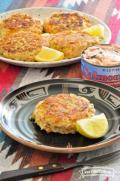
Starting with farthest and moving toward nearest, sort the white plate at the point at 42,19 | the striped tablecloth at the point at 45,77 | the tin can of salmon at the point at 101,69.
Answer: the white plate at the point at 42,19
the tin can of salmon at the point at 101,69
the striped tablecloth at the point at 45,77

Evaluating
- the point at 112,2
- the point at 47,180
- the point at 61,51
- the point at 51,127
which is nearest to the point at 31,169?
the point at 47,180

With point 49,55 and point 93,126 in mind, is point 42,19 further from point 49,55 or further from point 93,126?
point 93,126

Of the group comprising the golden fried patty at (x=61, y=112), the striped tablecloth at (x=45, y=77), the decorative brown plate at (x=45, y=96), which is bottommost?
the striped tablecloth at (x=45, y=77)

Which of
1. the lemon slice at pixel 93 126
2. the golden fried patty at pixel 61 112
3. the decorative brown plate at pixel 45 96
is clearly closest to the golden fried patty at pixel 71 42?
the decorative brown plate at pixel 45 96

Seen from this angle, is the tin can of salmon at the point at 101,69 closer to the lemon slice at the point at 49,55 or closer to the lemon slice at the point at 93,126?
the lemon slice at the point at 49,55

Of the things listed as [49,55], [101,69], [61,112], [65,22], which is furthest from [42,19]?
[61,112]

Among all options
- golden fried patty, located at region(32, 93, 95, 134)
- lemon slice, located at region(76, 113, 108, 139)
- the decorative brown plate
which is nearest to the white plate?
the decorative brown plate

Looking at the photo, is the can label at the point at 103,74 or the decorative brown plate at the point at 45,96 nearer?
the decorative brown plate at the point at 45,96
